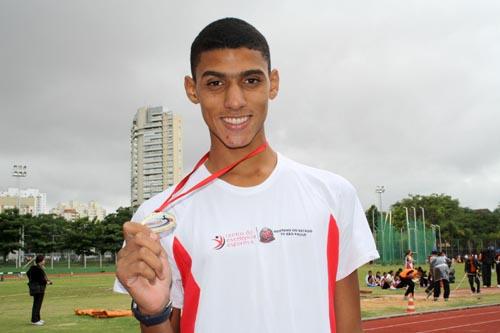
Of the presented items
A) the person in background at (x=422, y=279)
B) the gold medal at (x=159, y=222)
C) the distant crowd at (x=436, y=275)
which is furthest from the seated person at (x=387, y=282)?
the gold medal at (x=159, y=222)

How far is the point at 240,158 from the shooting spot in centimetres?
250

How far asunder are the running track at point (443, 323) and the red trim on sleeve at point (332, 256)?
39.2ft

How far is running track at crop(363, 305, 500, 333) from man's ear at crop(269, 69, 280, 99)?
12.0 meters

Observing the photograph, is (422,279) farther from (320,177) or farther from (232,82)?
(232,82)

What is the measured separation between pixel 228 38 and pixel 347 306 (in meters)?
1.26

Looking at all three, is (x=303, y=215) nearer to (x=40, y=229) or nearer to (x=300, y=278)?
(x=300, y=278)

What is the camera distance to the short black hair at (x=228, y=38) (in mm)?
2434

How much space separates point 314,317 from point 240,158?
75cm

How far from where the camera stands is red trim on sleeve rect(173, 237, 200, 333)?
2297 mm

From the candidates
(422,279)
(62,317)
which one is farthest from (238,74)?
(422,279)

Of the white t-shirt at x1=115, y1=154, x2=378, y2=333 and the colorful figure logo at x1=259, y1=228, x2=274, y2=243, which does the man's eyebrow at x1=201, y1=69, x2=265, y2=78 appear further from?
the colorful figure logo at x1=259, y1=228, x2=274, y2=243

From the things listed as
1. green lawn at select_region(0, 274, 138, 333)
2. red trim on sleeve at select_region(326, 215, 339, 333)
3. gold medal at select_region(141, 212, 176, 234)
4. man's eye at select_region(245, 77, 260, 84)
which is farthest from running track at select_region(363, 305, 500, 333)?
gold medal at select_region(141, 212, 176, 234)

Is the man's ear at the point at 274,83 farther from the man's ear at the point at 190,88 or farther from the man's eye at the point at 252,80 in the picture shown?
the man's ear at the point at 190,88

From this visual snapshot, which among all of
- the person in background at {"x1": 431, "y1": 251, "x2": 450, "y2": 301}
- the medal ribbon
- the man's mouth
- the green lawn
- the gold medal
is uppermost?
the man's mouth
